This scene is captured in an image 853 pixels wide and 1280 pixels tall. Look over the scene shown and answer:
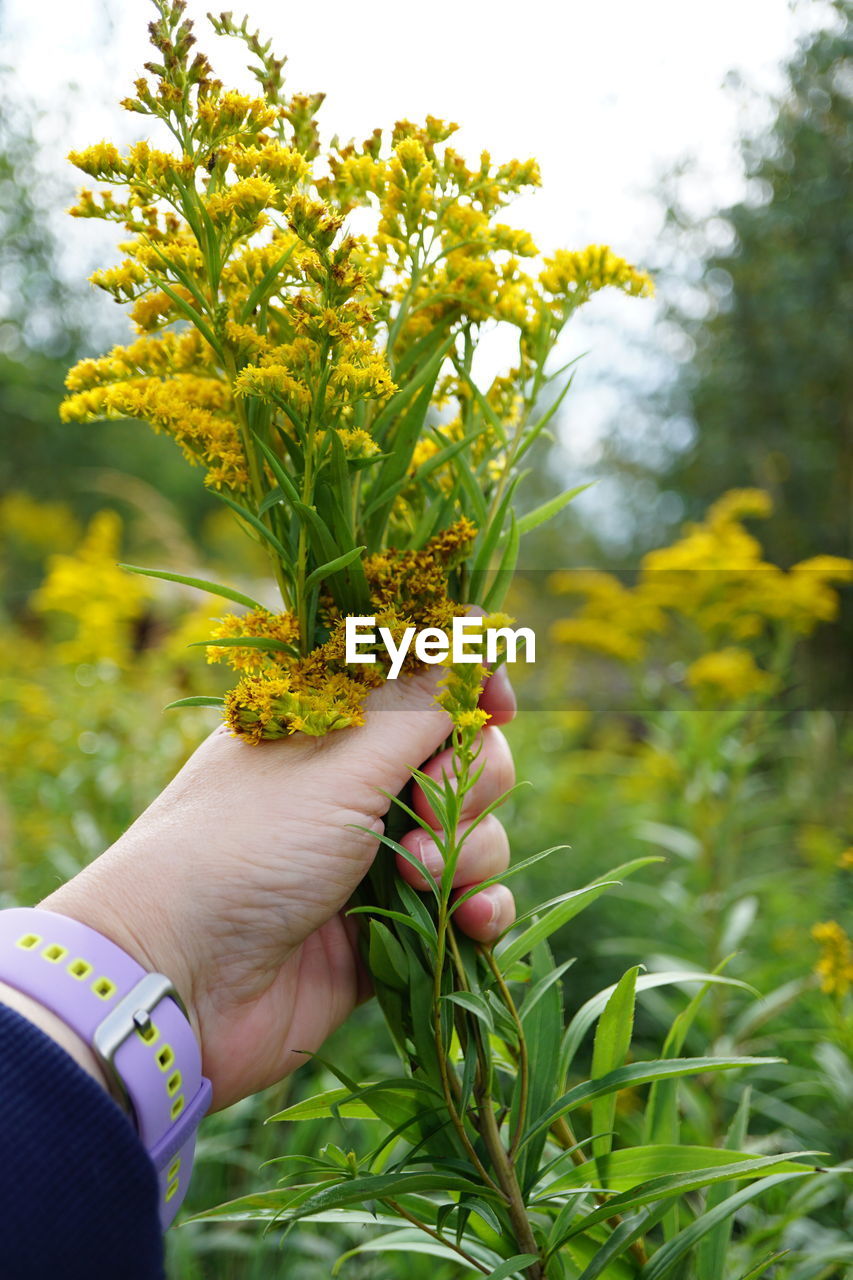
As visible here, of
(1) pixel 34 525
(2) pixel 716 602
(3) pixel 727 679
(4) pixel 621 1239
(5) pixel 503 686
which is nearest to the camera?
(4) pixel 621 1239

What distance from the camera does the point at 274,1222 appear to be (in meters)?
0.66

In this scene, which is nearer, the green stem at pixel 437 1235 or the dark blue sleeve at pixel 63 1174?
the dark blue sleeve at pixel 63 1174

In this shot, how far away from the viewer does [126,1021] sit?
63 centimetres

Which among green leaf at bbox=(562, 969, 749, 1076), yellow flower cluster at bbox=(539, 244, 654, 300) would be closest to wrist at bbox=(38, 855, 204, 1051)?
green leaf at bbox=(562, 969, 749, 1076)

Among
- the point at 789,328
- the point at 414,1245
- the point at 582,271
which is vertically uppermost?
the point at 789,328

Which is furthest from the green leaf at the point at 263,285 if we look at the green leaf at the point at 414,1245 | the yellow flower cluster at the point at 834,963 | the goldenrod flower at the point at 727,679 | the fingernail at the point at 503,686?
the goldenrod flower at the point at 727,679

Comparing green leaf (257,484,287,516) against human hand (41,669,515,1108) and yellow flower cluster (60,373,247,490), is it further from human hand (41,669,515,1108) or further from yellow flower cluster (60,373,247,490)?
human hand (41,669,515,1108)

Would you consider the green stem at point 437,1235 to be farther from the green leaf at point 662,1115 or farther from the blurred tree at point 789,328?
the blurred tree at point 789,328

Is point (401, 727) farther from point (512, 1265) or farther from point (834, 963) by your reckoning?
point (834, 963)

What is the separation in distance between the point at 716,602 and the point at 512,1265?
1.73 meters

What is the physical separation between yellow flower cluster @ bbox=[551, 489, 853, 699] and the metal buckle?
1527 mm

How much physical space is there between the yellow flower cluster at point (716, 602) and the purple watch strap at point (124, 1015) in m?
1.52

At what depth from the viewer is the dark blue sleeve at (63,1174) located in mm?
547

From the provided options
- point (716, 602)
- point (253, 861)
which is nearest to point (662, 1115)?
point (253, 861)
